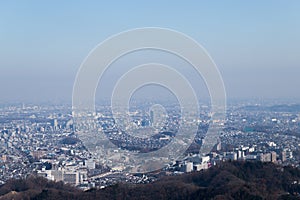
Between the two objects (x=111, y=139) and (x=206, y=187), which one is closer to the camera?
(x=206, y=187)

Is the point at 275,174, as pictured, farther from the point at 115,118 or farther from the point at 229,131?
the point at 229,131

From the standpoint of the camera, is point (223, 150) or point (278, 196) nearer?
point (278, 196)

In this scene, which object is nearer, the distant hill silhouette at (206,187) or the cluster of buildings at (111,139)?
the distant hill silhouette at (206,187)

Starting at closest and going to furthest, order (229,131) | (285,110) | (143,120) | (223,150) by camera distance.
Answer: (143,120)
(223,150)
(229,131)
(285,110)

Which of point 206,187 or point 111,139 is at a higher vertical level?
point 111,139

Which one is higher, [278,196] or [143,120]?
[143,120]

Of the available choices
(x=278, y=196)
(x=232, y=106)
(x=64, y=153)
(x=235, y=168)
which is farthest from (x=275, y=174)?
(x=232, y=106)

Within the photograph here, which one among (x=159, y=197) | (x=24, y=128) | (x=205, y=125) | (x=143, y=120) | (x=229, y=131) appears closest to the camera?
(x=159, y=197)

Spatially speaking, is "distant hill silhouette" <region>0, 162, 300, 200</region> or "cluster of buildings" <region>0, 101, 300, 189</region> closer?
"distant hill silhouette" <region>0, 162, 300, 200</region>
